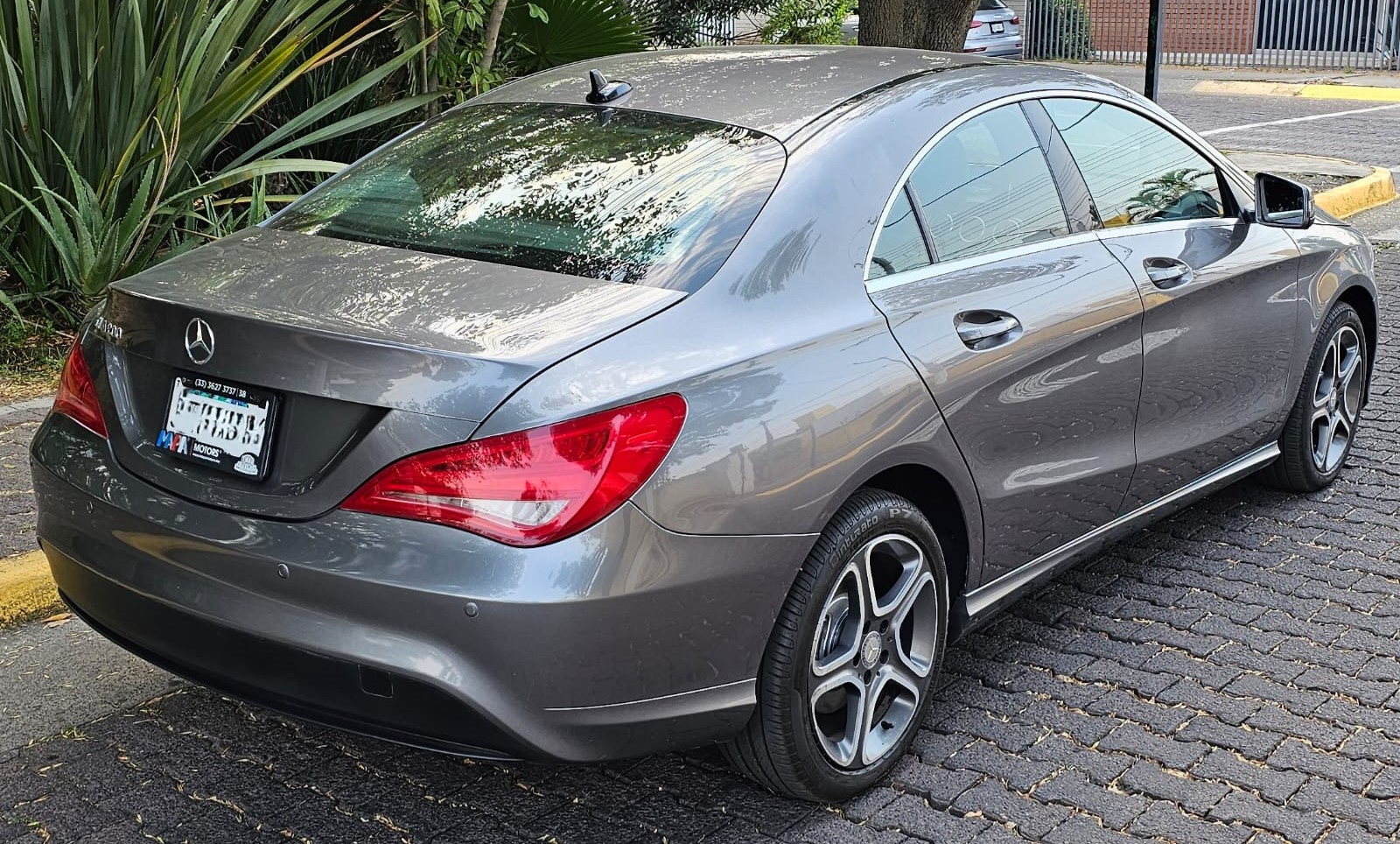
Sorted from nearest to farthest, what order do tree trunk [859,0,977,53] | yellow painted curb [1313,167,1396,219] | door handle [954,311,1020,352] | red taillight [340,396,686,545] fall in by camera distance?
1. red taillight [340,396,686,545]
2. door handle [954,311,1020,352]
3. tree trunk [859,0,977,53]
4. yellow painted curb [1313,167,1396,219]

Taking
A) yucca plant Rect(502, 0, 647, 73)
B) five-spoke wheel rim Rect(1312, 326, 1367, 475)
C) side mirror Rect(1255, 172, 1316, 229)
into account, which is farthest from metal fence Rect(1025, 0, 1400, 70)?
side mirror Rect(1255, 172, 1316, 229)

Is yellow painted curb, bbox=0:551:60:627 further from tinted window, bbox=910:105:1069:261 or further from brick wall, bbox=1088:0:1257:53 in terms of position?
brick wall, bbox=1088:0:1257:53

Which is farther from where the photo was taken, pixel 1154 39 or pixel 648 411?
pixel 1154 39

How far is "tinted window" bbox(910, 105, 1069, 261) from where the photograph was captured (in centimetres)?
363

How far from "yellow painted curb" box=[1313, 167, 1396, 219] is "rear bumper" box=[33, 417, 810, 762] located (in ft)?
30.1

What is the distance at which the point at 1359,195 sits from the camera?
1150 centimetres

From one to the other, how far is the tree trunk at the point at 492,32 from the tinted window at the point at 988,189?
15.2ft

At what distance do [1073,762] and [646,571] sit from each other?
53.6 inches

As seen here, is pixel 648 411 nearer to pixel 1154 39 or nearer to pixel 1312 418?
pixel 1312 418

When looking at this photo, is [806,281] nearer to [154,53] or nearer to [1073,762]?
[1073,762]

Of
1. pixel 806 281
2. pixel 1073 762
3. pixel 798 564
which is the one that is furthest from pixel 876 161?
pixel 1073 762

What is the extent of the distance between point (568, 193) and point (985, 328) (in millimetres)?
1031

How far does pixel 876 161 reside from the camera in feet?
11.5

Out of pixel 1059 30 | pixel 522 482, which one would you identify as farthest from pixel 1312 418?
pixel 1059 30
